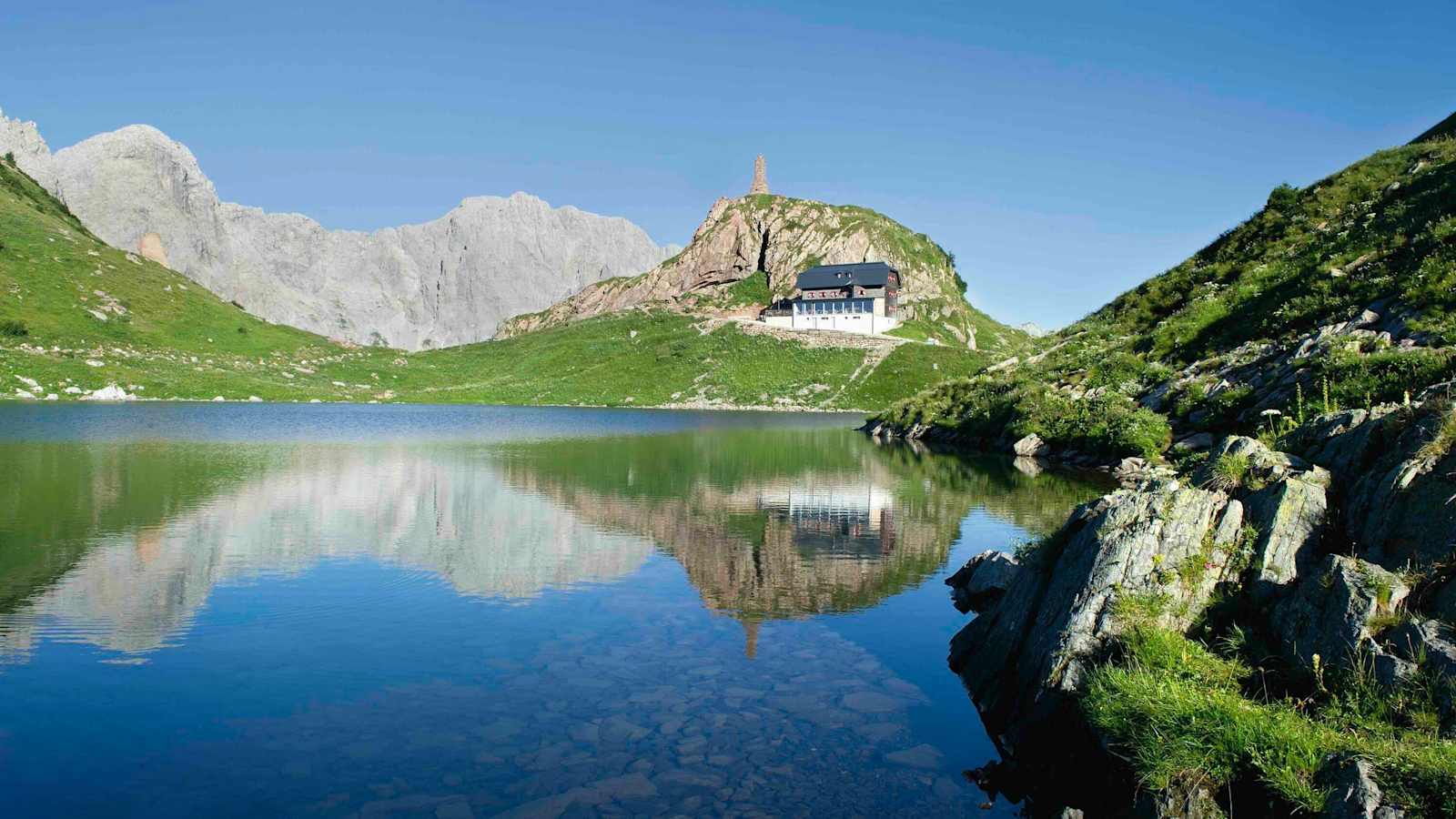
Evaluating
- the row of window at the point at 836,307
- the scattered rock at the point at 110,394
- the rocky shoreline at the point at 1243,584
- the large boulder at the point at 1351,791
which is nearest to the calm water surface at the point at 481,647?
the rocky shoreline at the point at 1243,584

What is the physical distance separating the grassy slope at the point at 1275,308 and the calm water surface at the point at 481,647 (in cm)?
1126

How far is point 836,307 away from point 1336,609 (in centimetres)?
17437

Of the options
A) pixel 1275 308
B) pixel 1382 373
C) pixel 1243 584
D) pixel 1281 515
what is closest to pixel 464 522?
pixel 1243 584

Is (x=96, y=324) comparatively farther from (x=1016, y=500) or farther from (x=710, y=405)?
(x=1016, y=500)

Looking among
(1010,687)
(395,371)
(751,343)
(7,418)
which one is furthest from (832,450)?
(395,371)

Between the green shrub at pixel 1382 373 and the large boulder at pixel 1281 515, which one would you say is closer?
the large boulder at pixel 1281 515

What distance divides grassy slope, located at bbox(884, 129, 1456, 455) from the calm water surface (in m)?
11.3

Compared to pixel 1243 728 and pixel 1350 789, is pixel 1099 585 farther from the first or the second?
pixel 1350 789

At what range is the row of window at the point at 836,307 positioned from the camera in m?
181

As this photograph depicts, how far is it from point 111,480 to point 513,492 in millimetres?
18791

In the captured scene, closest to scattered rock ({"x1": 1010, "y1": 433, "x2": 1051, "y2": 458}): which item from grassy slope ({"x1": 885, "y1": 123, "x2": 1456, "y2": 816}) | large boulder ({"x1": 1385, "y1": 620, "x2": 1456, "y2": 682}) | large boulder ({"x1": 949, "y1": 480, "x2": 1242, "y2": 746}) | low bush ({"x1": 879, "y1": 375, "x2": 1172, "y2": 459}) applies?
low bush ({"x1": 879, "y1": 375, "x2": 1172, "y2": 459})

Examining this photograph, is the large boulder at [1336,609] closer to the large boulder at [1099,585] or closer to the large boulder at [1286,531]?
the large boulder at [1286,531]

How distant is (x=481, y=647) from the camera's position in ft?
58.9

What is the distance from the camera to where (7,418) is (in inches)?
2972
